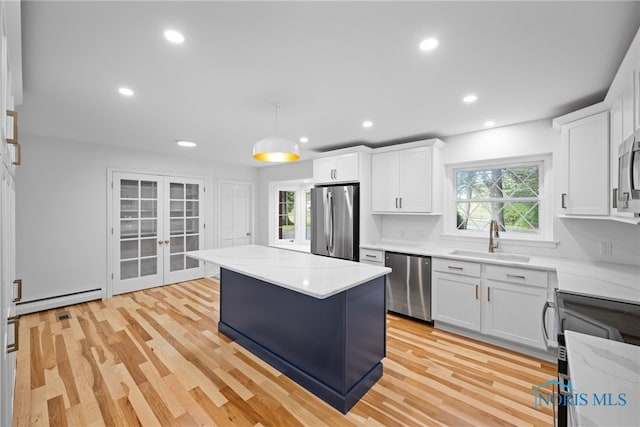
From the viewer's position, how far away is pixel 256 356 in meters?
2.63

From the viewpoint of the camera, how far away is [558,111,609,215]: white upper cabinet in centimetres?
225

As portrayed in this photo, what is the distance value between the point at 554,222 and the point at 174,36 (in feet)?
12.7

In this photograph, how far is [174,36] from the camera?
1611 mm

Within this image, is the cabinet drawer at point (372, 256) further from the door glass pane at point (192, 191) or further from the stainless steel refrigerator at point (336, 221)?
the door glass pane at point (192, 191)

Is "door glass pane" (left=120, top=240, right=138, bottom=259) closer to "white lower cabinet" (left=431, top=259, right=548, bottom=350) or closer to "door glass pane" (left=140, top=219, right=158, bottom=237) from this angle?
"door glass pane" (left=140, top=219, right=158, bottom=237)

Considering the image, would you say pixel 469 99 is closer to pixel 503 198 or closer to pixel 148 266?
pixel 503 198

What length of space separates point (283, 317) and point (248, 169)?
14.7ft

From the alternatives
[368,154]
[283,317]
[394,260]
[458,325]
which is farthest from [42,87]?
[458,325]

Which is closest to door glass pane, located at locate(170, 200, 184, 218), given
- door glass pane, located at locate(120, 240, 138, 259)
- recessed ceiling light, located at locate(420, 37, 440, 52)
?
door glass pane, located at locate(120, 240, 138, 259)

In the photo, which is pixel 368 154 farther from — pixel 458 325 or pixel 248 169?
pixel 248 169

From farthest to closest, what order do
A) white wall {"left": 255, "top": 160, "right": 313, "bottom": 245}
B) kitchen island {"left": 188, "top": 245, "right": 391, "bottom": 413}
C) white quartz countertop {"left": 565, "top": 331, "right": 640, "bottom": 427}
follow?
white wall {"left": 255, "top": 160, "right": 313, "bottom": 245}, kitchen island {"left": 188, "top": 245, "right": 391, "bottom": 413}, white quartz countertop {"left": 565, "top": 331, "right": 640, "bottom": 427}

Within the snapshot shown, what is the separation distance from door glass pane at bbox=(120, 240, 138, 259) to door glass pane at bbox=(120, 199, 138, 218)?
0.44m

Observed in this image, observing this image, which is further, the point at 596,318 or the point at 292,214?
the point at 292,214

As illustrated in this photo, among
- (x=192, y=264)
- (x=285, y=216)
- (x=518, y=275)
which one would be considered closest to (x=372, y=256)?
(x=518, y=275)
